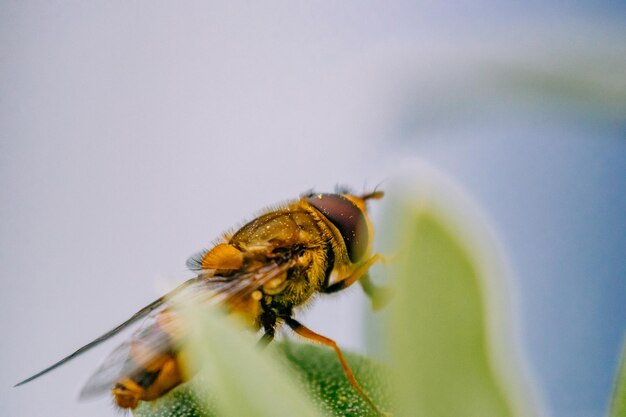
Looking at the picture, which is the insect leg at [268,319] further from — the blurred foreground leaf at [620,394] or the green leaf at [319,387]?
the blurred foreground leaf at [620,394]

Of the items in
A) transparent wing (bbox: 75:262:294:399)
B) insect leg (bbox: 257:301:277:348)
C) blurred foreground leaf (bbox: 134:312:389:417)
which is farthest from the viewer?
insect leg (bbox: 257:301:277:348)

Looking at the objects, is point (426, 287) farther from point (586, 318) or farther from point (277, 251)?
point (586, 318)

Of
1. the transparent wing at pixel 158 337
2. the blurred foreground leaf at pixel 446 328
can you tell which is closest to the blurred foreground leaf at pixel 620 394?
the blurred foreground leaf at pixel 446 328

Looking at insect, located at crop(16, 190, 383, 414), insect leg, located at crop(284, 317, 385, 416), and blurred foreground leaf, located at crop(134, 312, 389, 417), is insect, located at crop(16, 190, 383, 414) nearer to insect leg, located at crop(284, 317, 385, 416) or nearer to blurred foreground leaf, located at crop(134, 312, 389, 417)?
insect leg, located at crop(284, 317, 385, 416)

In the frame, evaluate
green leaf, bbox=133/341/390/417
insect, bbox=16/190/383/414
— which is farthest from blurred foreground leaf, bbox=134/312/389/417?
insect, bbox=16/190/383/414

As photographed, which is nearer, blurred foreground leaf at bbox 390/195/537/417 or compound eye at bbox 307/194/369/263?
blurred foreground leaf at bbox 390/195/537/417

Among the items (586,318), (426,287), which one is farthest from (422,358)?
(586,318)

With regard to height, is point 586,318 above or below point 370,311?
below
